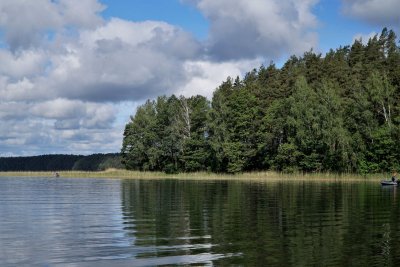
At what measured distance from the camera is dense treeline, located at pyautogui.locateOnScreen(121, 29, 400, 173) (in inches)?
3602

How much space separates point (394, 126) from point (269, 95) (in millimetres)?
34741

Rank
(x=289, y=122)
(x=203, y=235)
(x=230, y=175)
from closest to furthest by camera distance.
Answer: (x=203, y=235) → (x=289, y=122) → (x=230, y=175)

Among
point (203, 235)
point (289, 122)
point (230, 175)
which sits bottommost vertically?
point (203, 235)

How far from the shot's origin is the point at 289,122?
319 ft

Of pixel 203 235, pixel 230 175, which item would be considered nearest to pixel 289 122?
pixel 230 175

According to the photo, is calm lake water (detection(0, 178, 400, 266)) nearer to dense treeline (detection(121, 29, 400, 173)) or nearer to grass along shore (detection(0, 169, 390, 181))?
grass along shore (detection(0, 169, 390, 181))

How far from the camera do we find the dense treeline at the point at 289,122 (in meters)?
91.5

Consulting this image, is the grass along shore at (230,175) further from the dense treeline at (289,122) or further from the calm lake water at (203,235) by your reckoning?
the calm lake water at (203,235)

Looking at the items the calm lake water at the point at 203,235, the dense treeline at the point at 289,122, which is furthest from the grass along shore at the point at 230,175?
the calm lake water at the point at 203,235

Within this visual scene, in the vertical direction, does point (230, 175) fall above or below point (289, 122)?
below

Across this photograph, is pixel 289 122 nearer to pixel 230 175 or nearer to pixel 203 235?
pixel 230 175

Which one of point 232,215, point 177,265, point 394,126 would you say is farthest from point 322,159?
point 177,265

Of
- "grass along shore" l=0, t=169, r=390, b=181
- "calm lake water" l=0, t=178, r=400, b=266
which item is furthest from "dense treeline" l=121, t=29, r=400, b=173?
"calm lake water" l=0, t=178, r=400, b=266

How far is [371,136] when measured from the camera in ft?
298
